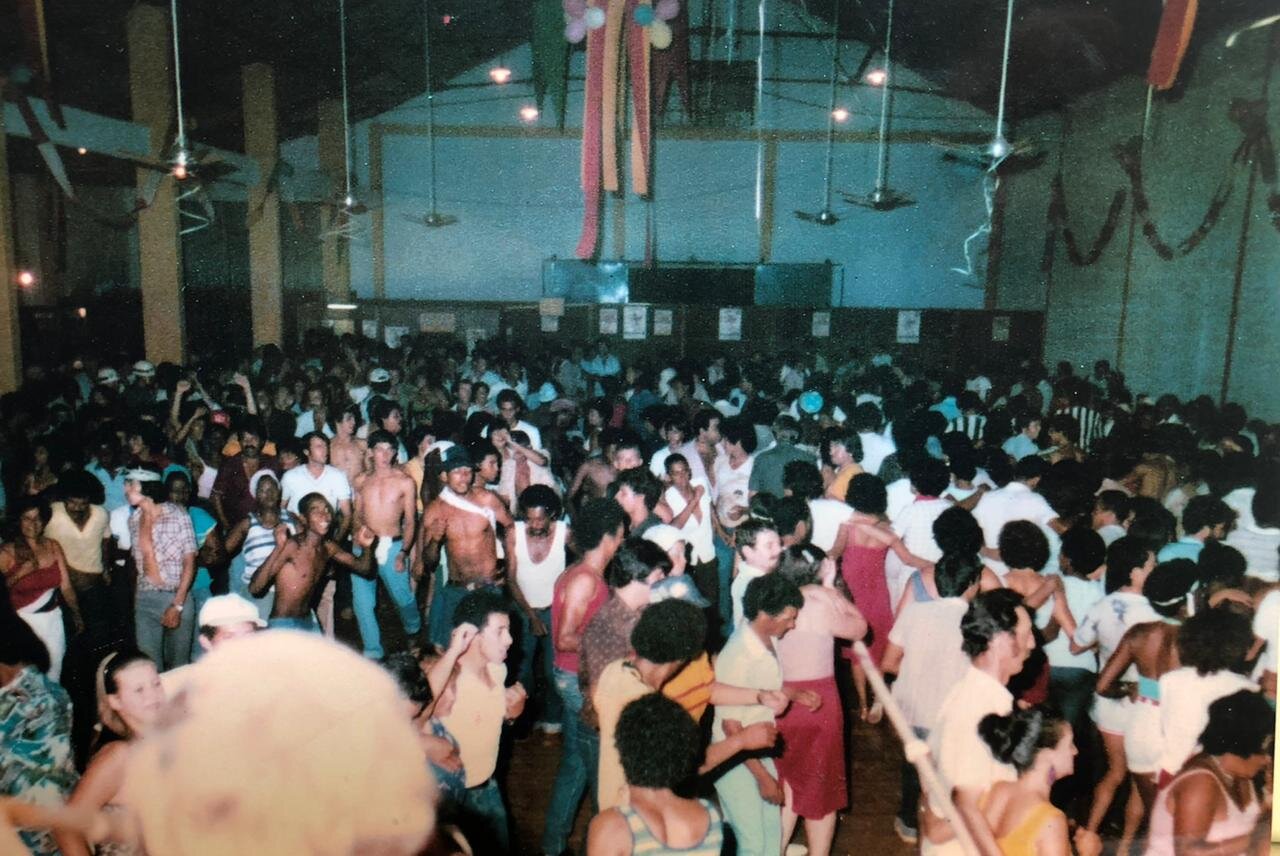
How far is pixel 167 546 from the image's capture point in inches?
164

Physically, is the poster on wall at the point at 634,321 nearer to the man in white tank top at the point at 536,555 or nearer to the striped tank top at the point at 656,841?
the man in white tank top at the point at 536,555

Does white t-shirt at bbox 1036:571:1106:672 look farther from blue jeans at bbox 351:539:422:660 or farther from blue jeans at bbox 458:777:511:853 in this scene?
blue jeans at bbox 351:539:422:660

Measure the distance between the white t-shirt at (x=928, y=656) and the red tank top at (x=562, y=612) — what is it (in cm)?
116

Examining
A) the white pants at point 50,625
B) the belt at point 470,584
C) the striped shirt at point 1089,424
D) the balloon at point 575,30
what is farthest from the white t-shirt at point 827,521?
the striped shirt at point 1089,424

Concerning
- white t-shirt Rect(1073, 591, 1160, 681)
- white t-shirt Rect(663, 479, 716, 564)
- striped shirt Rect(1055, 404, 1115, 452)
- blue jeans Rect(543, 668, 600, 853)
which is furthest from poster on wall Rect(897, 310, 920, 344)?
blue jeans Rect(543, 668, 600, 853)

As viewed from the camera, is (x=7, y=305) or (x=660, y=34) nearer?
(x=660, y=34)

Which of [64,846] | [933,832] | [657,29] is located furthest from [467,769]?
[657,29]

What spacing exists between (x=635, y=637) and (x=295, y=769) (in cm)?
117

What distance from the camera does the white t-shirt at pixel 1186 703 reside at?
2.82 metres

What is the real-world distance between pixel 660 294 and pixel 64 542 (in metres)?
Result: 11.3

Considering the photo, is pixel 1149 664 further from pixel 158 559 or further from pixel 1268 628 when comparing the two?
pixel 158 559

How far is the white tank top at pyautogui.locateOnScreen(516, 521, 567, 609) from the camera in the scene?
169 inches

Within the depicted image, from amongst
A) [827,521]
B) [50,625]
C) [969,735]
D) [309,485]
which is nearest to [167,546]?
[50,625]

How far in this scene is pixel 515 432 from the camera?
5.75 m
